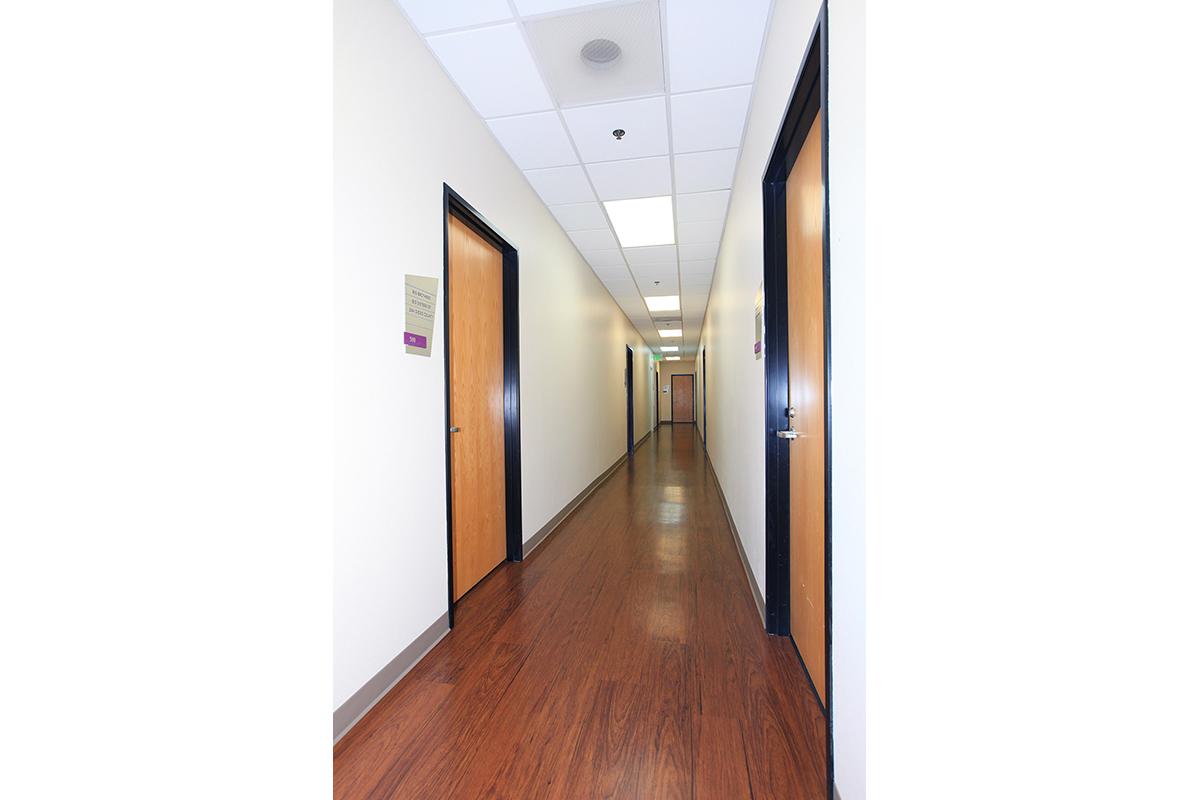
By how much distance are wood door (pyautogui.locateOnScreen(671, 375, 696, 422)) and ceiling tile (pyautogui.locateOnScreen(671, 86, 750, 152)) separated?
13990 millimetres

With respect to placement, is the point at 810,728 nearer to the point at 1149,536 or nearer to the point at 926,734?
the point at 926,734

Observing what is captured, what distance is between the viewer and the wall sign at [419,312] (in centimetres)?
186

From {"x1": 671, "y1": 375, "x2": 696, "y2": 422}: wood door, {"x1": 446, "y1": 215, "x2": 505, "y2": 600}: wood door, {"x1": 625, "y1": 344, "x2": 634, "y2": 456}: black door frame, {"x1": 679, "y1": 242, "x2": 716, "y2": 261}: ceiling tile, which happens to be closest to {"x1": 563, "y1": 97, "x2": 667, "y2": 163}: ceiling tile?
{"x1": 446, "y1": 215, "x2": 505, "y2": 600}: wood door

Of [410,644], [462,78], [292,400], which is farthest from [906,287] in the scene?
[462,78]

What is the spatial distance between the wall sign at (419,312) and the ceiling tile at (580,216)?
6.55 feet

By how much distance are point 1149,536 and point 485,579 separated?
2.77 m

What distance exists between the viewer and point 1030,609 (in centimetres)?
63

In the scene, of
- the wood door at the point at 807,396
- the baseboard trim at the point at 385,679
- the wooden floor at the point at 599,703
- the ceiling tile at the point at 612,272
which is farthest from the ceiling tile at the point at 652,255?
the baseboard trim at the point at 385,679

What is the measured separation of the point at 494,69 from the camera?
7.00ft

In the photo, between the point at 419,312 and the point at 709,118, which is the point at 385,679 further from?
the point at 709,118

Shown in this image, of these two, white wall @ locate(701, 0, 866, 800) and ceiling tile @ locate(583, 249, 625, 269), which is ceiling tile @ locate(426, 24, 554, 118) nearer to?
white wall @ locate(701, 0, 866, 800)

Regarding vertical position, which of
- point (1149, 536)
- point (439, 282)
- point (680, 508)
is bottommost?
point (680, 508)

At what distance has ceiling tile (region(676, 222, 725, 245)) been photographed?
13.2ft

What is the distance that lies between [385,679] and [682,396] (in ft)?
51.1
